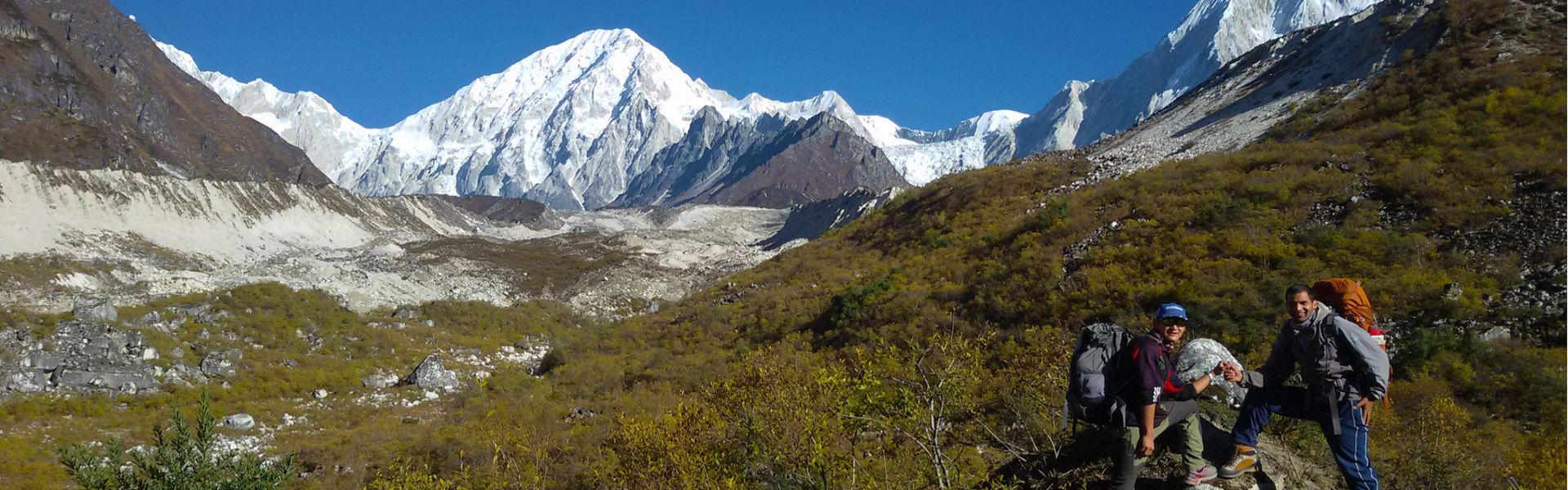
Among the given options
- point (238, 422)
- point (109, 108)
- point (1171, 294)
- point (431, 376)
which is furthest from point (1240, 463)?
point (109, 108)

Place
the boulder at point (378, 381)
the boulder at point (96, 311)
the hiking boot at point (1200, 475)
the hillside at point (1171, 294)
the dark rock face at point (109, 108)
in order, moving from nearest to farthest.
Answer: the hiking boot at point (1200, 475) < the hillside at point (1171, 294) < the boulder at point (378, 381) < the boulder at point (96, 311) < the dark rock face at point (109, 108)

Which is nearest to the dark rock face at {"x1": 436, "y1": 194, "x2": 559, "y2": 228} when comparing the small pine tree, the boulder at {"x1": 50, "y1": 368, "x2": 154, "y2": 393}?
the boulder at {"x1": 50, "y1": 368, "x2": 154, "y2": 393}

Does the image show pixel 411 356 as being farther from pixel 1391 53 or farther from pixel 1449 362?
pixel 1391 53

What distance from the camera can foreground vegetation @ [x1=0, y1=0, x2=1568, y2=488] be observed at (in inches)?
239

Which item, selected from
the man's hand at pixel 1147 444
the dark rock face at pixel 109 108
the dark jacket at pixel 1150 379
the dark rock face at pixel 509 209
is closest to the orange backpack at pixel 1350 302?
the dark jacket at pixel 1150 379

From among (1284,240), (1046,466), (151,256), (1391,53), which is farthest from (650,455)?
(151,256)

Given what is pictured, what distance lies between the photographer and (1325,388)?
187 inches

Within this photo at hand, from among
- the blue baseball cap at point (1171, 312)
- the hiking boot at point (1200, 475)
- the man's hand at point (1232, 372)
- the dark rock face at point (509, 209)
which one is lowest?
the hiking boot at point (1200, 475)

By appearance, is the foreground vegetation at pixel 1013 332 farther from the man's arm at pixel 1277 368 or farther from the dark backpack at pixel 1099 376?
the man's arm at pixel 1277 368

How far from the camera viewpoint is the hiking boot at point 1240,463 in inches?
190

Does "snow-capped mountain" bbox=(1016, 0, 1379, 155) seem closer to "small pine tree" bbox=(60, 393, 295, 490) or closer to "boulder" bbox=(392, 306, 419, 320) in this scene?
"boulder" bbox=(392, 306, 419, 320)

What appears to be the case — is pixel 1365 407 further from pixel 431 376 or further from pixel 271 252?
pixel 271 252

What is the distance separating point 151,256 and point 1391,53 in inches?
2417

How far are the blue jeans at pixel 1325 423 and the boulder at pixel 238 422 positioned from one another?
53.5 ft
